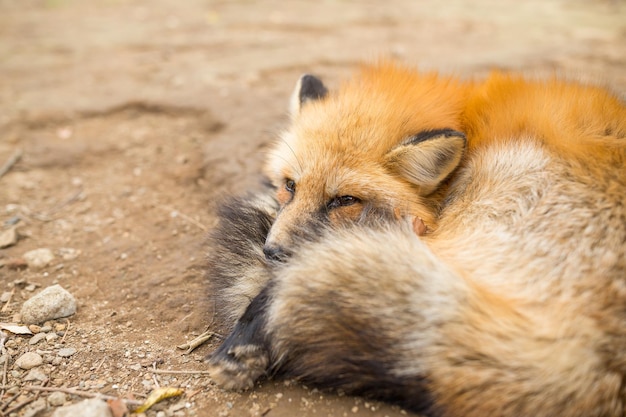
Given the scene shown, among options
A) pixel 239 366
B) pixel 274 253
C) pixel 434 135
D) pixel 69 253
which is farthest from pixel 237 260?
pixel 69 253

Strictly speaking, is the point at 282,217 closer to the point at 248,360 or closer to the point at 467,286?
the point at 248,360

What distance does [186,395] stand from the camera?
191 cm

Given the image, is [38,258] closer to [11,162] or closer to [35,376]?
[35,376]

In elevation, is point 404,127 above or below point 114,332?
above

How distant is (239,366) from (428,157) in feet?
4.01

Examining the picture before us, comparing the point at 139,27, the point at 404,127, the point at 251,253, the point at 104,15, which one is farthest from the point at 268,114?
the point at 104,15

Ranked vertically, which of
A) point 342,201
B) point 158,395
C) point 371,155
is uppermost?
point 371,155

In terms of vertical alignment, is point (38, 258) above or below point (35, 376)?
below

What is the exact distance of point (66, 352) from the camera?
2154 millimetres

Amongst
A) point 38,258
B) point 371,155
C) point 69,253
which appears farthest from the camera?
point 69,253

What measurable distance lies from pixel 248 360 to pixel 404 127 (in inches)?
52.0

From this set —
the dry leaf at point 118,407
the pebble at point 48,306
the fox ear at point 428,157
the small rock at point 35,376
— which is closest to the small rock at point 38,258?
the pebble at point 48,306

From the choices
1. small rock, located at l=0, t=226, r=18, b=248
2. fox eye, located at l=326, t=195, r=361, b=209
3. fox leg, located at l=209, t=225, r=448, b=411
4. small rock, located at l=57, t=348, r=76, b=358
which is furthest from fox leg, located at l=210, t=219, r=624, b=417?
small rock, located at l=0, t=226, r=18, b=248

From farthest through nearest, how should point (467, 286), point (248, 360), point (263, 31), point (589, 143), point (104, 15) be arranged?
point (104, 15), point (263, 31), point (589, 143), point (248, 360), point (467, 286)
